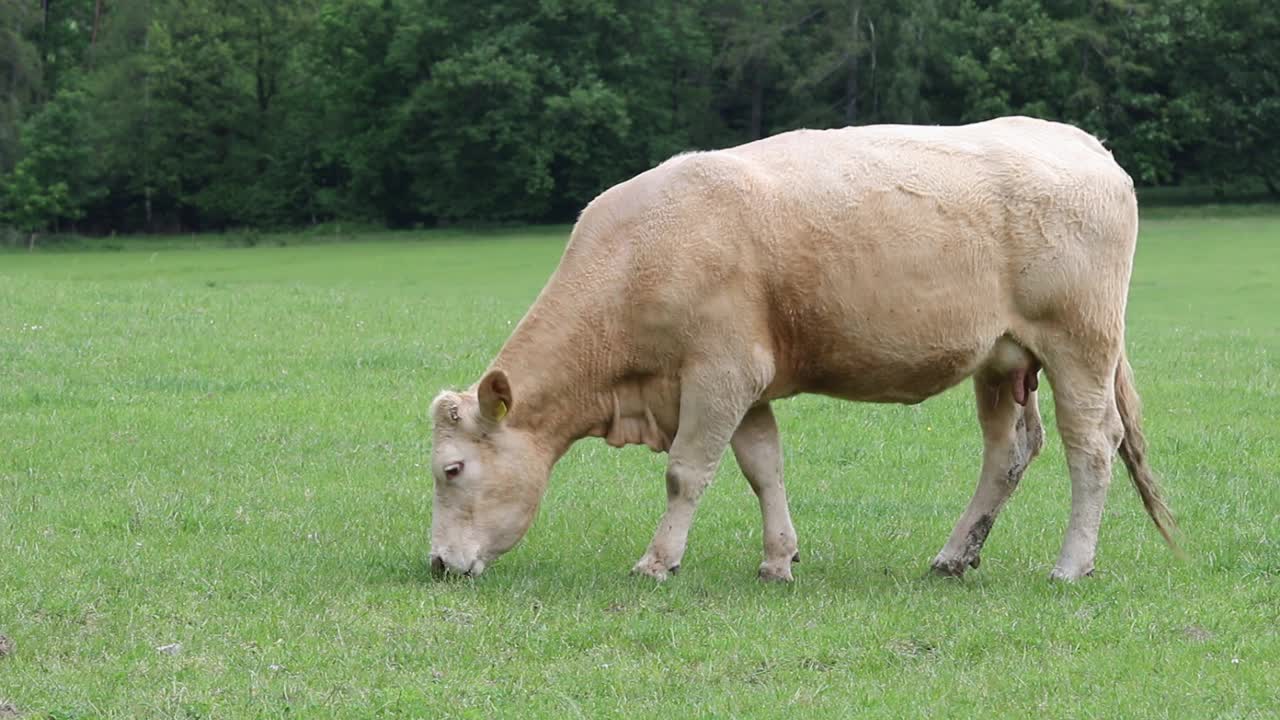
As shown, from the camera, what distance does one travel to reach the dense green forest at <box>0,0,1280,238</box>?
53.8 metres

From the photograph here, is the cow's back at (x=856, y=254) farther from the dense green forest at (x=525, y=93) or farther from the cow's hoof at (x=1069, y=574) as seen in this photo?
the dense green forest at (x=525, y=93)

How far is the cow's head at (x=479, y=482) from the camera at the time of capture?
8242mm

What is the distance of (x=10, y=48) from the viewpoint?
55750 mm

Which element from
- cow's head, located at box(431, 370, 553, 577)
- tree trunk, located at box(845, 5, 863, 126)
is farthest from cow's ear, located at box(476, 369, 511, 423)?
tree trunk, located at box(845, 5, 863, 126)

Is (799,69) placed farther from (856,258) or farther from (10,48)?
(856,258)

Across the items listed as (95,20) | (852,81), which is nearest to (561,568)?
(852,81)

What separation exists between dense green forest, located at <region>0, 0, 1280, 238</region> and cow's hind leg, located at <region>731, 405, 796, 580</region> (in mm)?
46042

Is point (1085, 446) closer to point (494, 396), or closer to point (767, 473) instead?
point (767, 473)

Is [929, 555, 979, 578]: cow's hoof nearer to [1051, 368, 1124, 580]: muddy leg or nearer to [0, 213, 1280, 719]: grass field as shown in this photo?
[0, 213, 1280, 719]: grass field

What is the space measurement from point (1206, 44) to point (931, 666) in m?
52.3

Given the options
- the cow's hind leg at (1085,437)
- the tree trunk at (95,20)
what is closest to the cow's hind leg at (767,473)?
the cow's hind leg at (1085,437)

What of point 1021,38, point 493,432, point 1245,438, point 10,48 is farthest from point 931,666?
point 10,48

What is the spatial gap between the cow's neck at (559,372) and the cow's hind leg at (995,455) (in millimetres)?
2038

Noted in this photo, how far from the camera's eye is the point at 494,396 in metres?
8.18
